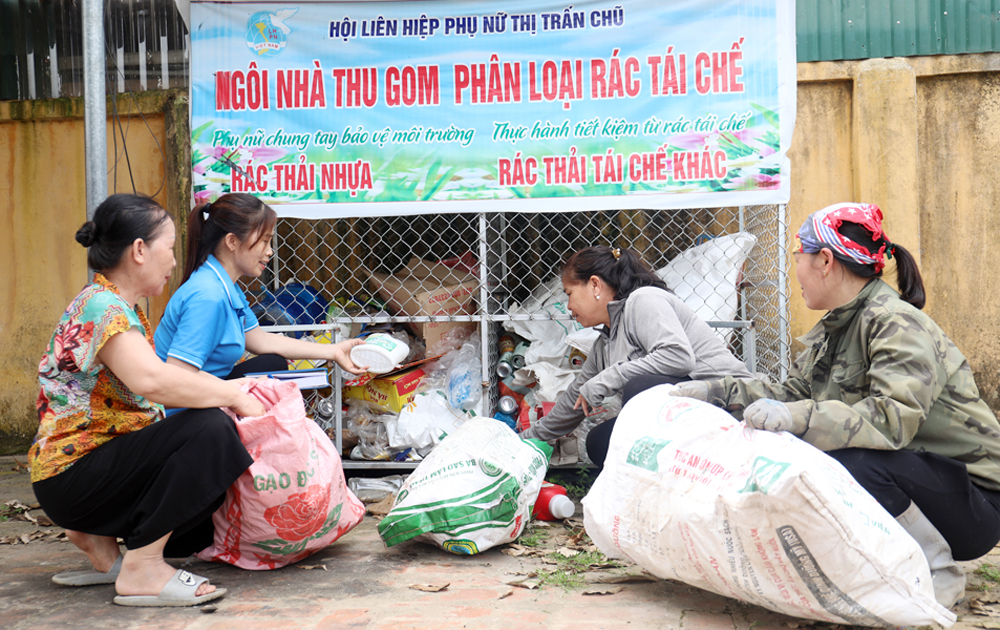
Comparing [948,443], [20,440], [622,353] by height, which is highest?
[622,353]

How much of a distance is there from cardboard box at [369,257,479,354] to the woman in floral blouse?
1.55 meters

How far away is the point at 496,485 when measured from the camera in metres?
2.51

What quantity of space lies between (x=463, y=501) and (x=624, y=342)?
3.10ft

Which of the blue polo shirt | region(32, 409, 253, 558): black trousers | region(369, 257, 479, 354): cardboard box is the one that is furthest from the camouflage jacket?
region(369, 257, 479, 354): cardboard box

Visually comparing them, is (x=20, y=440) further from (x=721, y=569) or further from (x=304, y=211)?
(x=721, y=569)

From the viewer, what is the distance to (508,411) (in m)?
3.60

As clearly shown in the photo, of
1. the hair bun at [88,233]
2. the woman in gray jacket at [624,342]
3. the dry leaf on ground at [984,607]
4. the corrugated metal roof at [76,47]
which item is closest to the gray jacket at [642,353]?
the woman in gray jacket at [624,342]

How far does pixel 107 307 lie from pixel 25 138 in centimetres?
308

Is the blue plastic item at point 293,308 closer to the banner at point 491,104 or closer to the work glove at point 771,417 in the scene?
the banner at point 491,104

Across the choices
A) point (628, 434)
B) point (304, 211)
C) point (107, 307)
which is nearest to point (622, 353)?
point (628, 434)

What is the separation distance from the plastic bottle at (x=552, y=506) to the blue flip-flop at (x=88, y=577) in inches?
58.3

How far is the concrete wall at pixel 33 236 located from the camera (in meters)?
4.40

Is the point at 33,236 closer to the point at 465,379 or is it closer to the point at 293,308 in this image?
the point at 293,308

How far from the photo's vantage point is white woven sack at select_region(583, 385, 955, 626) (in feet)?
5.43
